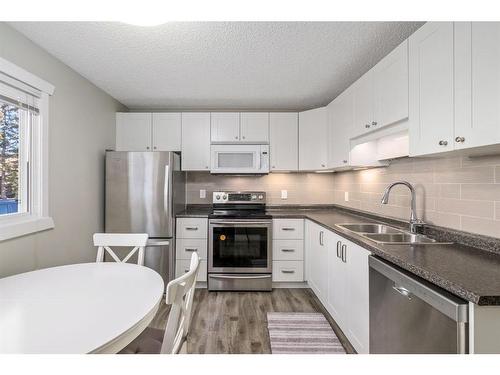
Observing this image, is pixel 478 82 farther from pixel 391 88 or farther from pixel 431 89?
pixel 391 88

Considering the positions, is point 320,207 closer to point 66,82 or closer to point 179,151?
point 179,151

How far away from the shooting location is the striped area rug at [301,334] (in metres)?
1.95

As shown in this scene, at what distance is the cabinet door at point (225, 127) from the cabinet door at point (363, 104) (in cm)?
147

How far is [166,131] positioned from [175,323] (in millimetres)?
2778

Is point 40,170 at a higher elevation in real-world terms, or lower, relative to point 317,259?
higher

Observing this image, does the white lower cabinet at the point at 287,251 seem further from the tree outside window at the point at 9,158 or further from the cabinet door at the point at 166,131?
the tree outside window at the point at 9,158

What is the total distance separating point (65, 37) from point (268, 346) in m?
2.70

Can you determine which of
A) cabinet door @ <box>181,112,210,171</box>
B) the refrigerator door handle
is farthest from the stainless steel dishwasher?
cabinet door @ <box>181,112,210,171</box>

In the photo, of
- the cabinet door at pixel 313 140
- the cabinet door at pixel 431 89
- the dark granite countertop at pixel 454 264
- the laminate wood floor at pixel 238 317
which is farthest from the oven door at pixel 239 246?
the cabinet door at pixel 431 89

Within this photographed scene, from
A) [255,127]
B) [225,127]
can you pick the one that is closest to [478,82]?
[255,127]

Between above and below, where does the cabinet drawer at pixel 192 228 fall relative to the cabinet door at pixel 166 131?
below

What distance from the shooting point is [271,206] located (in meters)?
3.68

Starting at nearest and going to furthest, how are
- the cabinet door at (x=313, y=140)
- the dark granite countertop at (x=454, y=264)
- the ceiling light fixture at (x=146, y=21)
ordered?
the ceiling light fixture at (x=146, y=21), the dark granite countertop at (x=454, y=264), the cabinet door at (x=313, y=140)

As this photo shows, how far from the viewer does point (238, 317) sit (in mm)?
2445
